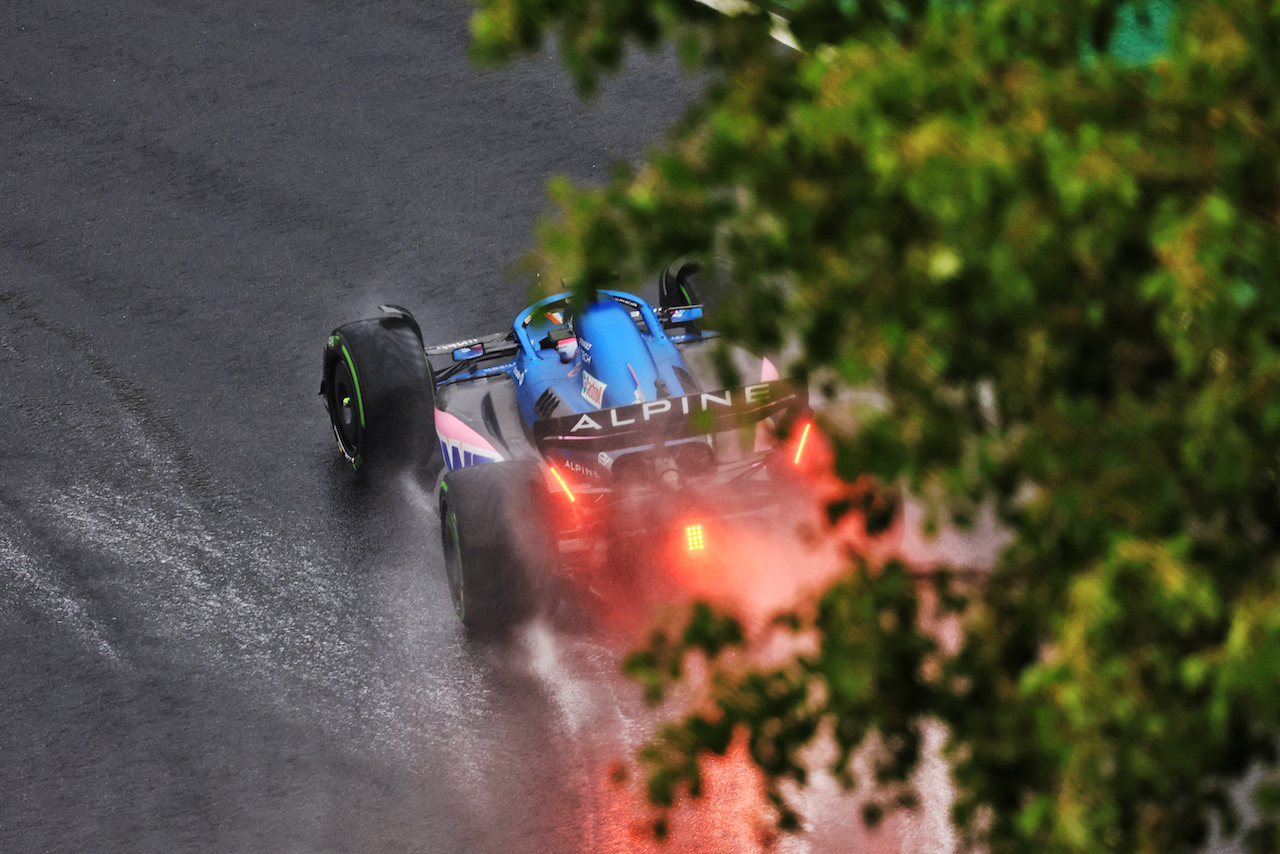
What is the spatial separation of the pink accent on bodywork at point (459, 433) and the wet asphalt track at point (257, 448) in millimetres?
708

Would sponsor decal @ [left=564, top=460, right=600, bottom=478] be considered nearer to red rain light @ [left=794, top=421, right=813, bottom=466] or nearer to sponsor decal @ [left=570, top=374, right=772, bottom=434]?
sponsor decal @ [left=570, top=374, right=772, bottom=434]

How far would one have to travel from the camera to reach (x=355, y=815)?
689 centimetres

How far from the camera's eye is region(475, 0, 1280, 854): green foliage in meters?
2.55

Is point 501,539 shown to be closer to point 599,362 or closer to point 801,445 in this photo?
point 599,362

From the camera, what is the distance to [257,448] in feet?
31.3

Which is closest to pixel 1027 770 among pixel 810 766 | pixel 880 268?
pixel 880 268

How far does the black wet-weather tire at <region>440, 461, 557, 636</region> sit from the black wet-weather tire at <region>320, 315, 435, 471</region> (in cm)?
128

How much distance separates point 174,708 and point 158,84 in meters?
8.39

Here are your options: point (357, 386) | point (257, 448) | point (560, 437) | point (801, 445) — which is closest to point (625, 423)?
point (560, 437)

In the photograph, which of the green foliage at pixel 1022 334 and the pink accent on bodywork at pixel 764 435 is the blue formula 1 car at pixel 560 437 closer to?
the pink accent on bodywork at pixel 764 435

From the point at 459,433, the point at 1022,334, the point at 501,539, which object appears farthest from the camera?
the point at 459,433

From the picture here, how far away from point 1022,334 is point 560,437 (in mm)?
4702

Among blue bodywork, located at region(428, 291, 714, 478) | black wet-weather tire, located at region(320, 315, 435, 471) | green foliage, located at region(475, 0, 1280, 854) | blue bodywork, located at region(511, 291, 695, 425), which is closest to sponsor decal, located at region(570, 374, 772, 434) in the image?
blue bodywork, located at region(428, 291, 714, 478)

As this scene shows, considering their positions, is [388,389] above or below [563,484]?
above
